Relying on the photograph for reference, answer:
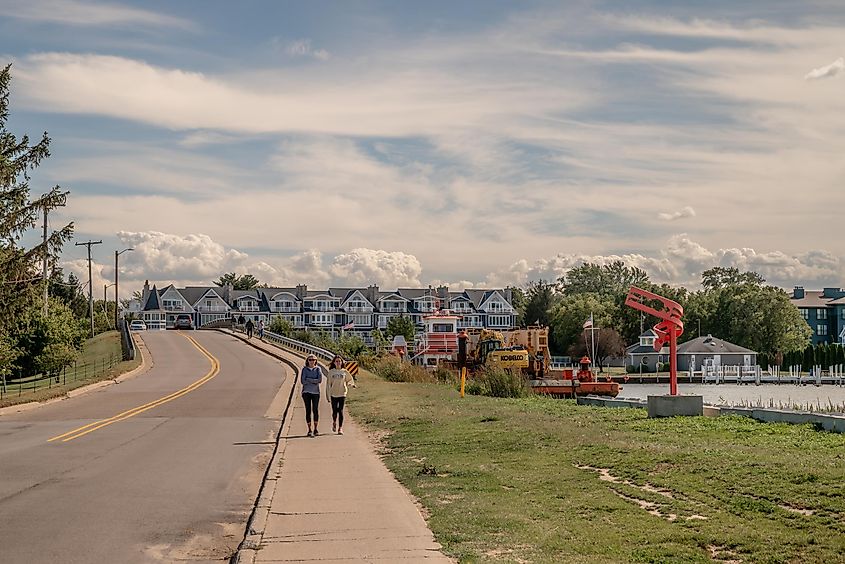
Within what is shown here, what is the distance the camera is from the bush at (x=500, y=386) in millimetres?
35219

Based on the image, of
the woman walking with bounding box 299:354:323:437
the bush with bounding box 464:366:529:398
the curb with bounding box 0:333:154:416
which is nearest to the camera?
the woman walking with bounding box 299:354:323:437

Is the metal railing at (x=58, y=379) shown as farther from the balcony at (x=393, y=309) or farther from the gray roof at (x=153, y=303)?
the balcony at (x=393, y=309)

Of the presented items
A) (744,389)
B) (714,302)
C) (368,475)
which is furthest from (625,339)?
(368,475)

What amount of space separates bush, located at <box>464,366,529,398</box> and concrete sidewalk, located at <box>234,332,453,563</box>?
56.3ft

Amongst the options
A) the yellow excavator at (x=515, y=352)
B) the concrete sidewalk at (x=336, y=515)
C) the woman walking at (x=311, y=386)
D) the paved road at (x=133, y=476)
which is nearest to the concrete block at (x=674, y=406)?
the concrete sidewalk at (x=336, y=515)

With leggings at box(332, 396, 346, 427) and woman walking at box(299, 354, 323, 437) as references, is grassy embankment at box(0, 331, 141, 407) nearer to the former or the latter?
woman walking at box(299, 354, 323, 437)

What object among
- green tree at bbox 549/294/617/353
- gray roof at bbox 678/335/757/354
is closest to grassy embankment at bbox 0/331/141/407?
green tree at bbox 549/294/617/353

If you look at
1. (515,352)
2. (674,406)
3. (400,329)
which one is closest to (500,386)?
(674,406)

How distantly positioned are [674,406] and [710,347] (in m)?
81.0

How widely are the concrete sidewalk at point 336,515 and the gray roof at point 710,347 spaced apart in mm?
85721

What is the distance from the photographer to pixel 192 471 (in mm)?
16516

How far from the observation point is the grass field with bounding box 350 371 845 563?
29.9 ft

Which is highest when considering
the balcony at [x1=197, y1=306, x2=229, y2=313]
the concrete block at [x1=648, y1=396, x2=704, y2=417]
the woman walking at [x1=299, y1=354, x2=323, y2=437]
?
the balcony at [x1=197, y1=306, x2=229, y2=313]

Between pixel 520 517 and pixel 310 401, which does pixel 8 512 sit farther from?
pixel 310 401
